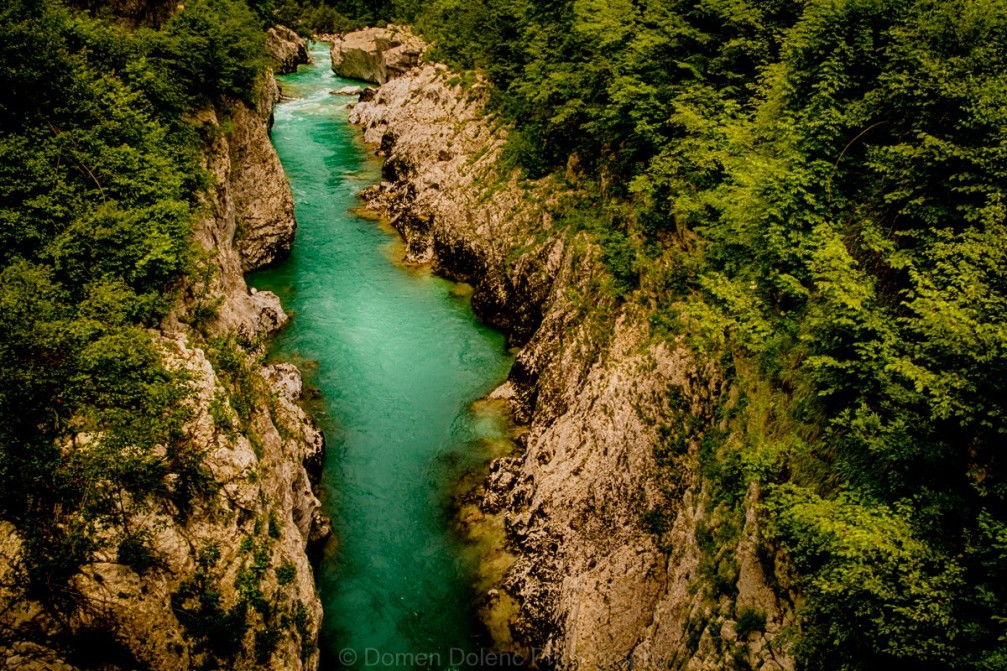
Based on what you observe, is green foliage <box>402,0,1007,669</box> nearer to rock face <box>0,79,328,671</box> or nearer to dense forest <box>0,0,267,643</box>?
rock face <box>0,79,328,671</box>

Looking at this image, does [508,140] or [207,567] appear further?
[508,140]

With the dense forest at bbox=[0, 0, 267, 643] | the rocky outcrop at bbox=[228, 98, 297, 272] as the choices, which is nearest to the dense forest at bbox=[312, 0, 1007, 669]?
the dense forest at bbox=[0, 0, 267, 643]

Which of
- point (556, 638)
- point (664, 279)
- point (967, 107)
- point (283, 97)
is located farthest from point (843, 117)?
point (283, 97)

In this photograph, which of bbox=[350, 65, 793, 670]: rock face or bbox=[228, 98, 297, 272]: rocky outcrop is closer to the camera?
bbox=[350, 65, 793, 670]: rock face

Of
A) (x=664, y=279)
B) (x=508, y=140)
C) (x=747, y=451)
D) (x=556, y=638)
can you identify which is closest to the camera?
(x=747, y=451)

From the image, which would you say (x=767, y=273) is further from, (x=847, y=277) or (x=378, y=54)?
(x=378, y=54)

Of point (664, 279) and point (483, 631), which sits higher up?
point (664, 279)

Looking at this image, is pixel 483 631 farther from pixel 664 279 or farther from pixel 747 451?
pixel 664 279
